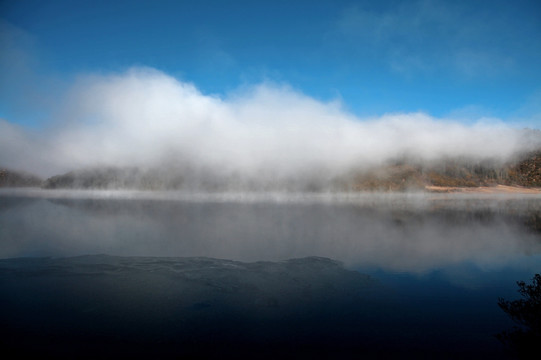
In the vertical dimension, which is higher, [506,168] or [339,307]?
[506,168]

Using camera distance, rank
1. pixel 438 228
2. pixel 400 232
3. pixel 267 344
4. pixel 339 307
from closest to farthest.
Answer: pixel 267 344, pixel 339 307, pixel 400 232, pixel 438 228

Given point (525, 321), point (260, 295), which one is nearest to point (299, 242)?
point (260, 295)

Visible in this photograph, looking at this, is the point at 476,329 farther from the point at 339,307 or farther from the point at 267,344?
the point at 267,344

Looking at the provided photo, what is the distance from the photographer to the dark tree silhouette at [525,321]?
923 cm

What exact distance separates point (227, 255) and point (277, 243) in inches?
204

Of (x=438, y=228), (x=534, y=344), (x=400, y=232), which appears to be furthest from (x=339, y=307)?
(x=438, y=228)

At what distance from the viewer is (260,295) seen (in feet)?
42.9

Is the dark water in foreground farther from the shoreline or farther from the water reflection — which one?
the shoreline

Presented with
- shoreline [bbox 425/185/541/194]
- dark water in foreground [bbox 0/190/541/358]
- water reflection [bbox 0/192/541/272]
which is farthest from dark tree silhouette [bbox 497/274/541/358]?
shoreline [bbox 425/185/541/194]

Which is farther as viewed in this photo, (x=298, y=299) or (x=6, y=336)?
(x=298, y=299)

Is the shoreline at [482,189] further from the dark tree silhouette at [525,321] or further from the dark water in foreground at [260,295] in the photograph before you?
the dark tree silhouette at [525,321]

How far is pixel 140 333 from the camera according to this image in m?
9.67

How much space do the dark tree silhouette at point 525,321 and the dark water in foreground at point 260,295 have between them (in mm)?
392

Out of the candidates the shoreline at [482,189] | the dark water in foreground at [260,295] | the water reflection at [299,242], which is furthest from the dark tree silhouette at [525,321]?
the shoreline at [482,189]
